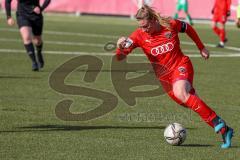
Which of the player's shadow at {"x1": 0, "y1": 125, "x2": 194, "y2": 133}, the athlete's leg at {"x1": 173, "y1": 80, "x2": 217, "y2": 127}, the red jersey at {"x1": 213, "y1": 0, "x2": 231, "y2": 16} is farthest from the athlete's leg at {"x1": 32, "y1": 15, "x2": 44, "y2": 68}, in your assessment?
the red jersey at {"x1": 213, "y1": 0, "x2": 231, "y2": 16}

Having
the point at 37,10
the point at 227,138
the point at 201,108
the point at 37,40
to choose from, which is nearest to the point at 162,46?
the point at 201,108

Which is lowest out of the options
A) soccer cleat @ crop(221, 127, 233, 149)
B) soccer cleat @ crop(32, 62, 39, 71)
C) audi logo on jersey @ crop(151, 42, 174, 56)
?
soccer cleat @ crop(32, 62, 39, 71)

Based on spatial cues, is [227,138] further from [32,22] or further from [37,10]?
[32,22]

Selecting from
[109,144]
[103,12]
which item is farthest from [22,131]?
[103,12]

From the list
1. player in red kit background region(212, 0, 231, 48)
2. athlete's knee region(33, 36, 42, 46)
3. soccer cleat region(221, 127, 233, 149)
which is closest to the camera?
soccer cleat region(221, 127, 233, 149)

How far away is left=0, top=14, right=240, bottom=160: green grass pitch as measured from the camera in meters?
9.33

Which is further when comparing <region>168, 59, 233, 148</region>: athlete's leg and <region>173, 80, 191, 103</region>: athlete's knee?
<region>173, 80, 191, 103</region>: athlete's knee

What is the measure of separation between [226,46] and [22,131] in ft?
60.7

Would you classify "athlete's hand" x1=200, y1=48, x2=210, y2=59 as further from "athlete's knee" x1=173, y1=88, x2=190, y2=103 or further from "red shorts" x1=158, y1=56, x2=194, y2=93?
"athlete's knee" x1=173, y1=88, x2=190, y2=103

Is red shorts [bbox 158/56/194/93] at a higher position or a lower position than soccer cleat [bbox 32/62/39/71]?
higher

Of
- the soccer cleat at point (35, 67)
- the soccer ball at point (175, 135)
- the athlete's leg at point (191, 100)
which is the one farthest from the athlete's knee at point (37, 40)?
the soccer ball at point (175, 135)

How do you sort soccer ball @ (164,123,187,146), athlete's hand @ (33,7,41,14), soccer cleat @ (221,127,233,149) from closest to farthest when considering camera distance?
soccer cleat @ (221,127,233,149), soccer ball @ (164,123,187,146), athlete's hand @ (33,7,41,14)

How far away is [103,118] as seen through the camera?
12.1 metres

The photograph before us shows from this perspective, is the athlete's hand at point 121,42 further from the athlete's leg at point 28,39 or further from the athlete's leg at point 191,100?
the athlete's leg at point 28,39
